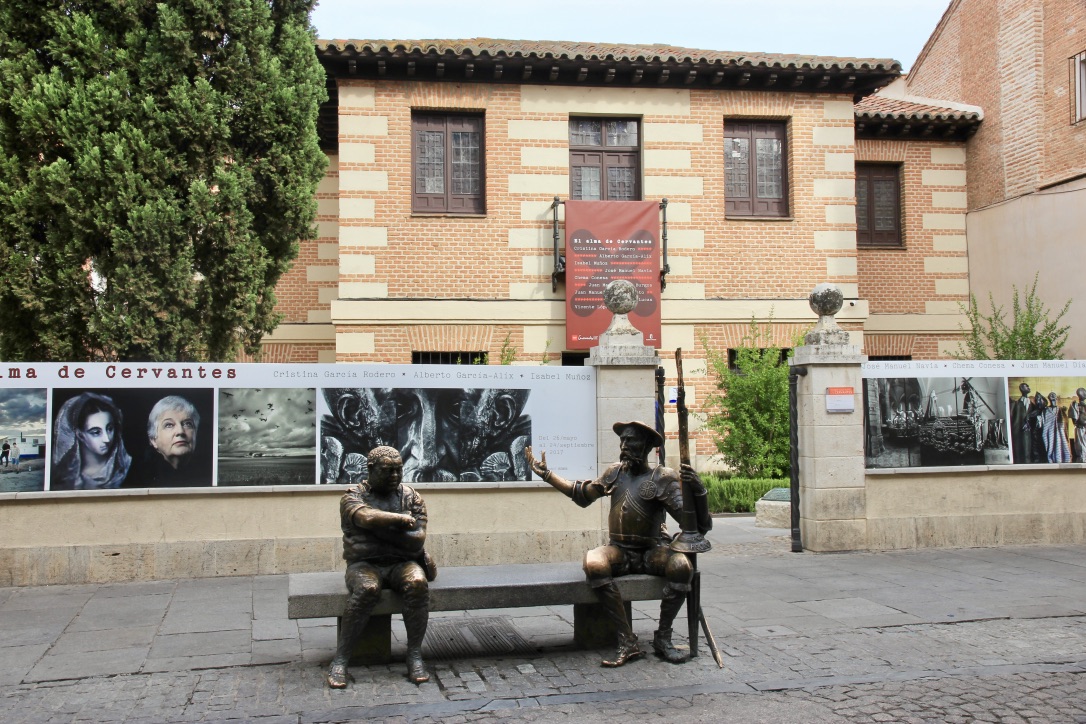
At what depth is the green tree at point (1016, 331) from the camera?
55.3 feet

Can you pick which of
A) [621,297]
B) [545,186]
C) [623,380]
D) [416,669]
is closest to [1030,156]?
[545,186]

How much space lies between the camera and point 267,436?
386 inches

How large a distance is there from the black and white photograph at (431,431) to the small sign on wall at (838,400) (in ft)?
11.4

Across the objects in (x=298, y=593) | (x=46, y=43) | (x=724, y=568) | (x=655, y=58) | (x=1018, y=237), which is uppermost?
(x=655, y=58)

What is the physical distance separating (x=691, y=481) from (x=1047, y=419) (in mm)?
7353

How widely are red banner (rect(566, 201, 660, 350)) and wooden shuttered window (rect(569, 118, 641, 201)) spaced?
2.02 feet

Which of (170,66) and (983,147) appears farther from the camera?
(983,147)

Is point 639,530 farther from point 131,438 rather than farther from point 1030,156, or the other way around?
point 1030,156

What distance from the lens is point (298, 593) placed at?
243 inches

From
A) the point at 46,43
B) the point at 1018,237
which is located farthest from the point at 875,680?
the point at 1018,237

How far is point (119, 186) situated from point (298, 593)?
6.37 m

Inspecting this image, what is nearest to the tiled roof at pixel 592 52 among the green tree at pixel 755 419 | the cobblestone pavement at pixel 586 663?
Result: the green tree at pixel 755 419

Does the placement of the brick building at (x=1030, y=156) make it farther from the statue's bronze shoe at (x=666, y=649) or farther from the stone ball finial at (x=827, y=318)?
the statue's bronze shoe at (x=666, y=649)

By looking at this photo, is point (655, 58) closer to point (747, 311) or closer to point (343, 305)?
point (747, 311)
